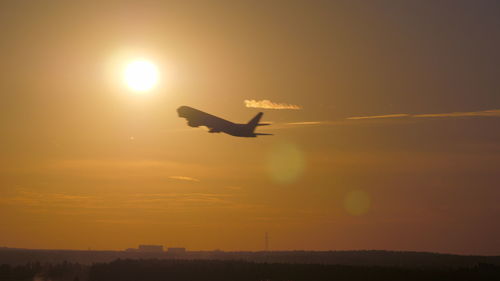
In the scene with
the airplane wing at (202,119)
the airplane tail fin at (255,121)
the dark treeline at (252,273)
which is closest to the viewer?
the airplane wing at (202,119)

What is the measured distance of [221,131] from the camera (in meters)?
83.9

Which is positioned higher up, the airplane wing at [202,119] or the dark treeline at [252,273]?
the airplane wing at [202,119]

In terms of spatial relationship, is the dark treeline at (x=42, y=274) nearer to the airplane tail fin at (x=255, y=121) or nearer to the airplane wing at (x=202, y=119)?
the airplane wing at (x=202, y=119)

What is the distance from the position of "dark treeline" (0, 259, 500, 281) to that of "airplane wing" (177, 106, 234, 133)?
21.5 meters

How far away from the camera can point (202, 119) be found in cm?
8375

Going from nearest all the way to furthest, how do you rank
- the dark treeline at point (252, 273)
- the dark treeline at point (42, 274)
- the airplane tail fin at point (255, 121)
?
1. the dark treeline at point (252, 273)
2. the airplane tail fin at point (255, 121)
3. the dark treeline at point (42, 274)

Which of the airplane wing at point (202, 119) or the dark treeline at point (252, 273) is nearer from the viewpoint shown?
the airplane wing at point (202, 119)

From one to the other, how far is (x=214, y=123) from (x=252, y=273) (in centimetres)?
2534

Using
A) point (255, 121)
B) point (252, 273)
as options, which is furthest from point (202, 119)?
point (252, 273)

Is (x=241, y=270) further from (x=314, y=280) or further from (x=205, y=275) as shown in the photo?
(x=314, y=280)

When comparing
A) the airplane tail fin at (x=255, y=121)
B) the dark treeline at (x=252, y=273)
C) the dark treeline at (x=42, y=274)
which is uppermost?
the airplane tail fin at (x=255, y=121)

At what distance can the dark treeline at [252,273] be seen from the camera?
8400 cm

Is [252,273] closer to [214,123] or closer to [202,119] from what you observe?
[214,123]

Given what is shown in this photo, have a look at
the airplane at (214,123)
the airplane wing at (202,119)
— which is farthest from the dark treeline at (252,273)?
the airplane wing at (202,119)
